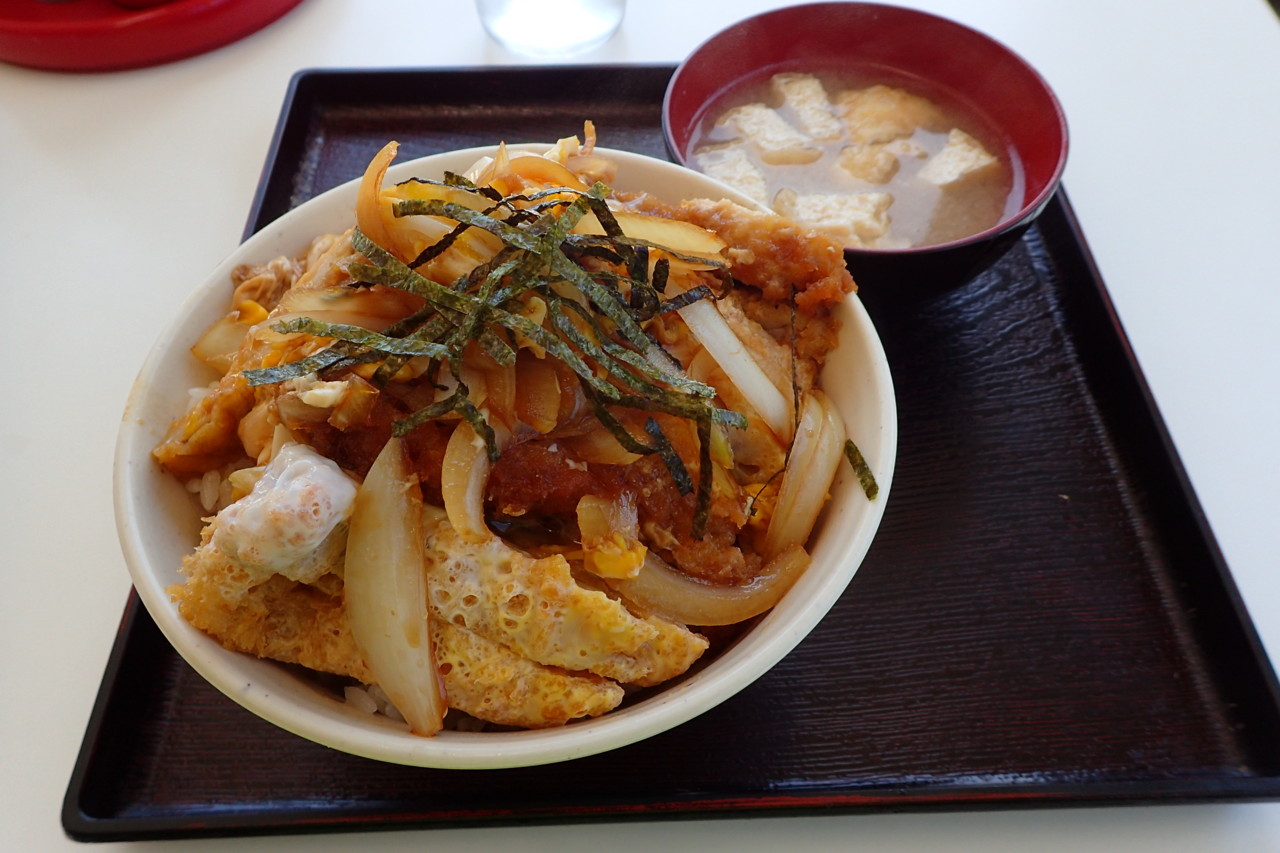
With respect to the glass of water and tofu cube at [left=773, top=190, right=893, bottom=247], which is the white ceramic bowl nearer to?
tofu cube at [left=773, top=190, right=893, bottom=247]

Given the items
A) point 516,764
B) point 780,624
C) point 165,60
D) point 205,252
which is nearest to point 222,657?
point 516,764

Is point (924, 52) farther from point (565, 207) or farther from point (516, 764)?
point (516, 764)

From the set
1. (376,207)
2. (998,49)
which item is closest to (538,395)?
(376,207)

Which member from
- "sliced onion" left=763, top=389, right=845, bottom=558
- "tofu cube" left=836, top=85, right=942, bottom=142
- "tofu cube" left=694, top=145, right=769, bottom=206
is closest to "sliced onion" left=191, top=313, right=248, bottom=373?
"sliced onion" left=763, top=389, right=845, bottom=558

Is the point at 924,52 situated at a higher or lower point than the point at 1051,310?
higher

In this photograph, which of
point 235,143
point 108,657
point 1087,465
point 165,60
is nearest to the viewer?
point 108,657
